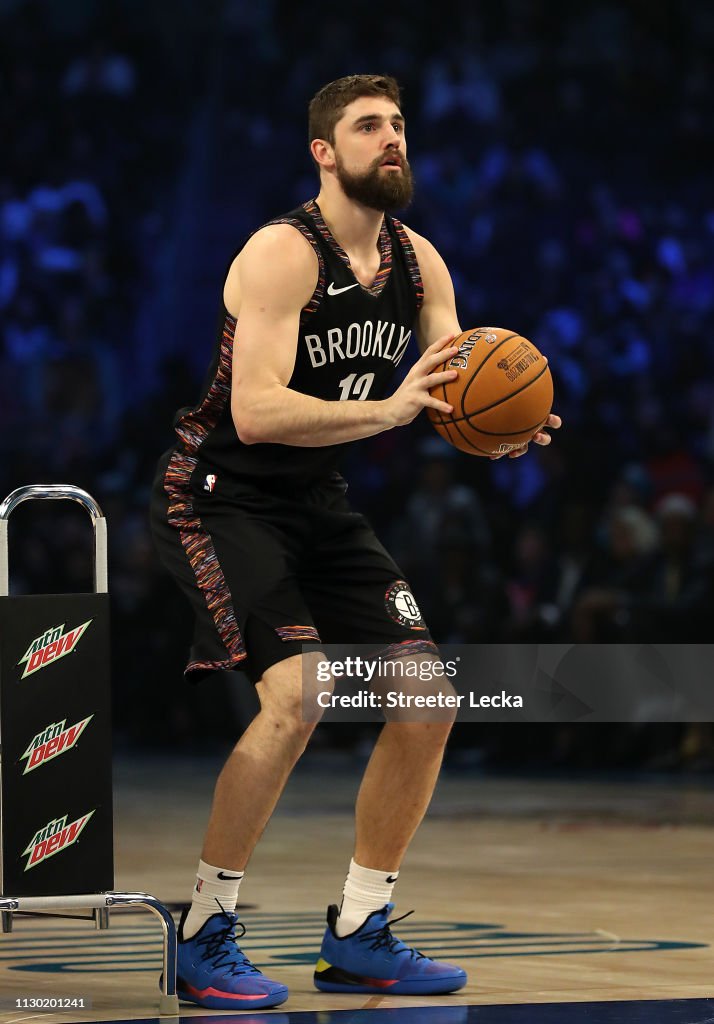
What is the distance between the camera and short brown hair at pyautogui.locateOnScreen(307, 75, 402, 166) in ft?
13.7

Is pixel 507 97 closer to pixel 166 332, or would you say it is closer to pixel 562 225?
pixel 562 225

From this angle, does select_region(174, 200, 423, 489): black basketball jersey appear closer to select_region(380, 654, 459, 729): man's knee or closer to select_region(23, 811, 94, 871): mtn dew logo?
select_region(380, 654, 459, 729): man's knee

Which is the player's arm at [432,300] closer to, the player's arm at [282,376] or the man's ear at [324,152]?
the man's ear at [324,152]

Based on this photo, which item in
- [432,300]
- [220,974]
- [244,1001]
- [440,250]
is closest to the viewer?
[244,1001]

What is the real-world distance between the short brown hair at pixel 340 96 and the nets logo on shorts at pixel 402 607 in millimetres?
1119

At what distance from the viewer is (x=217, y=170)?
13961mm

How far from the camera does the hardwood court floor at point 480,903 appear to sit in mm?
3762

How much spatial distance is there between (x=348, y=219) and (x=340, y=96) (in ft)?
0.99

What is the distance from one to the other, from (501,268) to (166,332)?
2903 mm

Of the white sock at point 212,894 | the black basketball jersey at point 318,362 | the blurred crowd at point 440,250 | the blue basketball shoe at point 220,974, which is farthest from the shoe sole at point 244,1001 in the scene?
the blurred crowd at point 440,250

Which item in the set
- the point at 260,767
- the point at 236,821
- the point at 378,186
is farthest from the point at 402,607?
the point at 378,186

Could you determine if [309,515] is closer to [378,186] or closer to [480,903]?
[378,186]

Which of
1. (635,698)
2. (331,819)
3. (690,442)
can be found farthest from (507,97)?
(331,819)

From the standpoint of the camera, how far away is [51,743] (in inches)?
142
